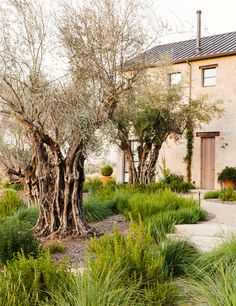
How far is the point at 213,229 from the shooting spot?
7410 mm

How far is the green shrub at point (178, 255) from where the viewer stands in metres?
4.79

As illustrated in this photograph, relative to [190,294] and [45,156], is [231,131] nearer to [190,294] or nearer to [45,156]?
[45,156]

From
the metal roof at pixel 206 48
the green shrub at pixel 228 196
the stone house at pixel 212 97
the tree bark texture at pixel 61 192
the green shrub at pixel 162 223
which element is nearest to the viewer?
the green shrub at pixel 162 223

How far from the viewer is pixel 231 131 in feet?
61.2

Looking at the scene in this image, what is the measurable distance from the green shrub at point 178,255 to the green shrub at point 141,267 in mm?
208

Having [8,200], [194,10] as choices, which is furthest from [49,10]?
[194,10]

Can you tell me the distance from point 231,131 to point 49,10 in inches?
504

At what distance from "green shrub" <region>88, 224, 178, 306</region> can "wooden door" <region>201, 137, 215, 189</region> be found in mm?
15002

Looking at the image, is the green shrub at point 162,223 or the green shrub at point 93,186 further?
the green shrub at point 93,186

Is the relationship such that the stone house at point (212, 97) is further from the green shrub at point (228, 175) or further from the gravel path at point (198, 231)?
the gravel path at point (198, 231)

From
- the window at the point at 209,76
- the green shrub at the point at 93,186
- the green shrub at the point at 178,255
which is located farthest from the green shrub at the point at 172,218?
the window at the point at 209,76

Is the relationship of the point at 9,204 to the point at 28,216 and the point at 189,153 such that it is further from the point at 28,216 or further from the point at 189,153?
the point at 189,153

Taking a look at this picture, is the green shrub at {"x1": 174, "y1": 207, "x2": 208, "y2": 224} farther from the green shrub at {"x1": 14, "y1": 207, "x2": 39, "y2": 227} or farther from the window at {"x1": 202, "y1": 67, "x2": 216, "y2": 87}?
the window at {"x1": 202, "y1": 67, "x2": 216, "y2": 87}

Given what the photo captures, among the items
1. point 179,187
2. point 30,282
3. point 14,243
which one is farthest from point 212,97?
point 30,282
